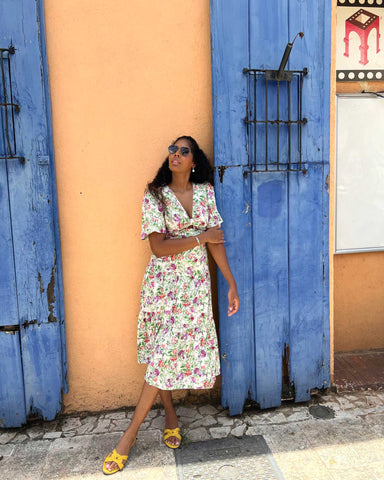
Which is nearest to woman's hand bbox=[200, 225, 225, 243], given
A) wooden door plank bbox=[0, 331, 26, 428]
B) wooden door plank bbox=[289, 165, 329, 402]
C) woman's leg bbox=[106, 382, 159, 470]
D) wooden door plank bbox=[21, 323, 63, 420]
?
wooden door plank bbox=[289, 165, 329, 402]

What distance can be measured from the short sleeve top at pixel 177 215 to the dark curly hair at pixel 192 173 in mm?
35

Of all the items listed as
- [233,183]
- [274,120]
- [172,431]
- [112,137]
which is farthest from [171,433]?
[274,120]

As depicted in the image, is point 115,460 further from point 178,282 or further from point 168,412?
point 178,282

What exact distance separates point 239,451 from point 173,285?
1091 millimetres

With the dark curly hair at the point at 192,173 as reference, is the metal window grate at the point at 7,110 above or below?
above

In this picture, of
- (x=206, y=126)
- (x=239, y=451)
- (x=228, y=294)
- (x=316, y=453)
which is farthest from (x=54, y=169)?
(x=316, y=453)

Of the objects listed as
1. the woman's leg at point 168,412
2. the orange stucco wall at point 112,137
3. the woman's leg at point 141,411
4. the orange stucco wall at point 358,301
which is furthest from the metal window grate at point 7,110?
the orange stucco wall at point 358,301

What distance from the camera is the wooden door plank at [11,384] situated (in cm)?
273

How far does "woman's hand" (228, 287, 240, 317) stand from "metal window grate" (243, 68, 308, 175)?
2.66 feet

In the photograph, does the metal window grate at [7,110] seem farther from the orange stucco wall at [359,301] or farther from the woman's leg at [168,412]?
the orange stucco wall at [359,301]

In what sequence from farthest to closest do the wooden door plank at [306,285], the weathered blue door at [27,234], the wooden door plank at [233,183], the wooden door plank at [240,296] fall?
the wooden door plank at [306,285] → the wooden door plank at [240,296] → the wooden door plank at [233,183] → the weathered blue door at [27,234]

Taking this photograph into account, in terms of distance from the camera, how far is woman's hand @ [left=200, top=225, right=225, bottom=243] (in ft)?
8.20

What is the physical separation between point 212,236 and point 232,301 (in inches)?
18.7

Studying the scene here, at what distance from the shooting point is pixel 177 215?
2.50 metres
